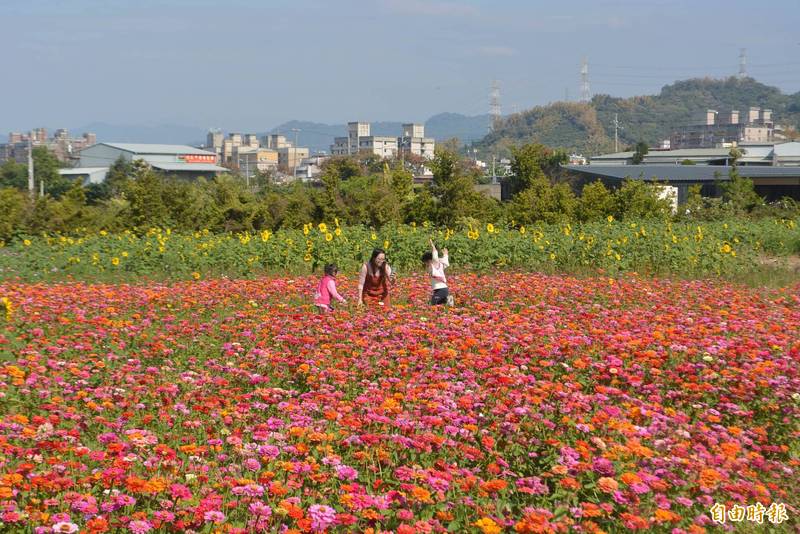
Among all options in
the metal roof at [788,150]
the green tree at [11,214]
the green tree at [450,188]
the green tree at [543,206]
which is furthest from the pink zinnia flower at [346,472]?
the metal roof at [788,150]

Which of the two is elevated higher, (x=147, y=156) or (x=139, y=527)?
(x=147, y=156)

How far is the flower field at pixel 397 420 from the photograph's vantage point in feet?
12.8

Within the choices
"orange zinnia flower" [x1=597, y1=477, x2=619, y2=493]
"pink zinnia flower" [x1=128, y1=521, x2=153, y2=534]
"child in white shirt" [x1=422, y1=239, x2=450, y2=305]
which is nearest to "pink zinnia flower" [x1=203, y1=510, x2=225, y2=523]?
"pink zinnia flower" [x1=128, y1=521, x2=153, y2=534]

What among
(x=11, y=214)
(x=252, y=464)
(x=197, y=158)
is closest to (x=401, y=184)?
(x=11, y=214)

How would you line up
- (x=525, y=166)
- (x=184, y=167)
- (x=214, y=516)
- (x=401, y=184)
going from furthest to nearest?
(x=184, y=167)
(x=525, y=166)
(x=401, y=184)
(x=214, y=516)

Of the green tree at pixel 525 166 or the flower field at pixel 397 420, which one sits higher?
the green tree at pixel 525 166

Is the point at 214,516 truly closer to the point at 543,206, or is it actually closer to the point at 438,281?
the point at 438,281

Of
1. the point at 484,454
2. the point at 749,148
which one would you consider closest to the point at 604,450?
the point at 484,454

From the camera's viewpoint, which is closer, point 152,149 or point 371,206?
point 371,206

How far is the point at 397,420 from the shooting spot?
16.0 ft

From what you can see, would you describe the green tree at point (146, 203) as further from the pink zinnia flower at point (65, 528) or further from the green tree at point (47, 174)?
the green tree at point (47, 174)

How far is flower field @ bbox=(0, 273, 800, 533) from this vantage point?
391cm

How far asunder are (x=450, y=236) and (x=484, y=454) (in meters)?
12.8

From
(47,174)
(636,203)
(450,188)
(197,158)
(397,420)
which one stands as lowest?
(397,420)
